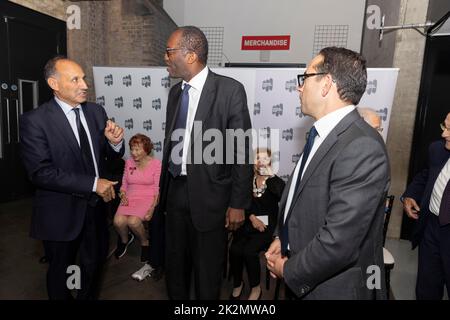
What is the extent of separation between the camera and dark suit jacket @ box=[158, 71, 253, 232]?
176 centimetres

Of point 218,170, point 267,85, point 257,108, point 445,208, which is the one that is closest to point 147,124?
point 257,108

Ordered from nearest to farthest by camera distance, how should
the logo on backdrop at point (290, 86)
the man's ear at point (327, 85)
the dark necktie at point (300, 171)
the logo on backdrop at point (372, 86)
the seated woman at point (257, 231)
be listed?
the man's ear at point (327, 85), the dark necktie at point (300, 171), the seated woman at point (257, 231), the logo on backdrop at point (372, 86), the logo on backdrop at point (290, 86)

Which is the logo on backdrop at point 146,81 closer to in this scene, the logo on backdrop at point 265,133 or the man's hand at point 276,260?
the logo on backdrop at point 265,133

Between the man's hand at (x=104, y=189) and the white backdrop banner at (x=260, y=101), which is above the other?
the white backdrop banner at (x=260, y=101)

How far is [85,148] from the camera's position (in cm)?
189

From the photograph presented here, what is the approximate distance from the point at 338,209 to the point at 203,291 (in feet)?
3.95

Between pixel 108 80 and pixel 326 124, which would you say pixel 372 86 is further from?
pixel 108 80

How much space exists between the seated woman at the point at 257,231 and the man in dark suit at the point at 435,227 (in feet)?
3.32

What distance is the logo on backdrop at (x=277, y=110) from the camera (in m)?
3.63

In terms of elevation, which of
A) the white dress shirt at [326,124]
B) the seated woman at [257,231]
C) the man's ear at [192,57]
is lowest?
the seated woman at [257,231]

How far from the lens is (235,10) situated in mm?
6961

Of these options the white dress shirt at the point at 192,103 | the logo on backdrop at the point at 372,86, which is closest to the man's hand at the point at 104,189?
the white dress shirt at the point at 192,103

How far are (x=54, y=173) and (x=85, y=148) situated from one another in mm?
252

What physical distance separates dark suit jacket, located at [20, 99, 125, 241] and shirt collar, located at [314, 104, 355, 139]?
1.29m
